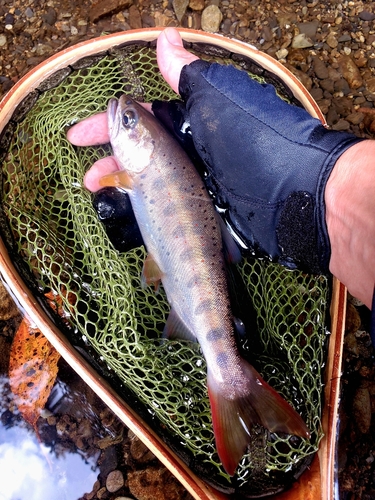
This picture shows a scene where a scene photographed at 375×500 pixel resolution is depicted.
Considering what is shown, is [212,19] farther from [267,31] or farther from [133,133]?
[133,133]

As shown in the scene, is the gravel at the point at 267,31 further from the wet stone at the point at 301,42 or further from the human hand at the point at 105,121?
the human hand at the point at 105,121

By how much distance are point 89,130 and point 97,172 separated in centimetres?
23

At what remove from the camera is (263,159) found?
6.32 feet

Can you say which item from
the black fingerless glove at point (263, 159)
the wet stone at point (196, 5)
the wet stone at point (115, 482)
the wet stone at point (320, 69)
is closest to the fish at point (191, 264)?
the black fingerless glove at point (263, 159)

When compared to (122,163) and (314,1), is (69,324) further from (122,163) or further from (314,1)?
(314,1)

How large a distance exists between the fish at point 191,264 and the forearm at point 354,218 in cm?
50

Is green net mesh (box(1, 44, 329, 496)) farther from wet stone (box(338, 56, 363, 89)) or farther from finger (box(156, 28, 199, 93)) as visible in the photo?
wet stone (box(338, 56, 363, 89))

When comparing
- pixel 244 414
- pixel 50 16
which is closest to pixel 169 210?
pixel 244 414

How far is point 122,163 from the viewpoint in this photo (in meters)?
2.18

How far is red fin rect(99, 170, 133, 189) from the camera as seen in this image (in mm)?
2145

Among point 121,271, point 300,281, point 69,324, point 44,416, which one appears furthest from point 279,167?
point 44,416

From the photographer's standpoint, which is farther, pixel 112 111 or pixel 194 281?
pixel 112 111

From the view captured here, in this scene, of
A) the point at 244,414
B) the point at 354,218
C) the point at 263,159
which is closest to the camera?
the point at 354,218

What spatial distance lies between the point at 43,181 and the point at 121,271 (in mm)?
722
